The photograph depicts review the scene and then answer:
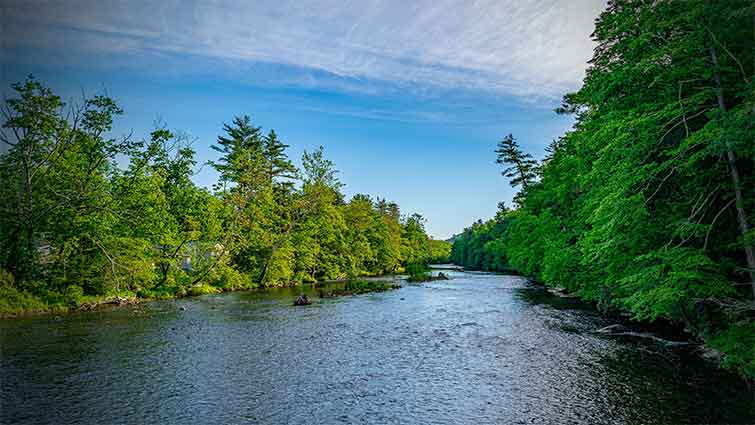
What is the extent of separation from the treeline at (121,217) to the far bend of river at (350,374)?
5.26 metres

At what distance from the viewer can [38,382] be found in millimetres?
11555

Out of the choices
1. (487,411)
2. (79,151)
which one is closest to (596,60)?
(487,411)

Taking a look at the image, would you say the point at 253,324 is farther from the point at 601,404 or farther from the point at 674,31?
the point at 674,31

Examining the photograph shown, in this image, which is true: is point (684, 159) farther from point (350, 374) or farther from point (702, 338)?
point (350, 374)

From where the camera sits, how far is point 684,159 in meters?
12.7

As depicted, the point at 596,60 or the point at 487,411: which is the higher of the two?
the point at 596,60

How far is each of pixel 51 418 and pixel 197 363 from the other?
476 cm

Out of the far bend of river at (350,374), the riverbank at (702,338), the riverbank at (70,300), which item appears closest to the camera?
the far bend of river at (350,374)

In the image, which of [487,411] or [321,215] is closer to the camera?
[487,411]

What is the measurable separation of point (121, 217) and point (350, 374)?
67.1ft

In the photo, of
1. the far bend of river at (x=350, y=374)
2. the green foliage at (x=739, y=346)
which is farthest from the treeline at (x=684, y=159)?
the far bend of river at (x=350, y=374)

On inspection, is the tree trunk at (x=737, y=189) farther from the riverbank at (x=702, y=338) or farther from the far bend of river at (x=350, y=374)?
the far bend of river at (x=350, y=374)

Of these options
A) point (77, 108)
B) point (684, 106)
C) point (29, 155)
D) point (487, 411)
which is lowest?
point (487, 411)

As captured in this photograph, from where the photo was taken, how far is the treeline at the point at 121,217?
2398 cm
